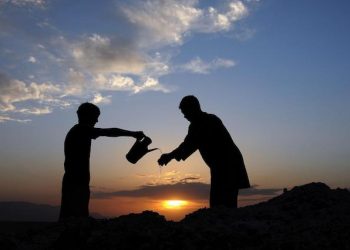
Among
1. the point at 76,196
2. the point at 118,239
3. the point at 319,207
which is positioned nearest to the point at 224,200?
the point at 319,207

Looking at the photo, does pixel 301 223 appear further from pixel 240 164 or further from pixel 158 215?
pixel 240 164

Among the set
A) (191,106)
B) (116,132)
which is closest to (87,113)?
(116,132)

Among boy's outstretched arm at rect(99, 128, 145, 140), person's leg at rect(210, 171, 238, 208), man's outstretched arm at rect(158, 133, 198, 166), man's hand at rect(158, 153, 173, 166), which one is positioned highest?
boy's outstretched arm at rect(99, 128, 145, 140)

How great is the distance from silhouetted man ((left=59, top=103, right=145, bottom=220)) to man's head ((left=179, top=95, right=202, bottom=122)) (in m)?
1.28

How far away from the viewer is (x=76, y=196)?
5.72 meters

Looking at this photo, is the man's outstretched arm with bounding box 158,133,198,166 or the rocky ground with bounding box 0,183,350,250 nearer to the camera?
the rocky ground with bounding box 0,183,350,250

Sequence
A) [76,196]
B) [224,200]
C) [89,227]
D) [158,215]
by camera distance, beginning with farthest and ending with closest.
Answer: [224,200]
[76,196]
[158,215]
[89,227]

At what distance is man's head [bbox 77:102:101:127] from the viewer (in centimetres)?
585

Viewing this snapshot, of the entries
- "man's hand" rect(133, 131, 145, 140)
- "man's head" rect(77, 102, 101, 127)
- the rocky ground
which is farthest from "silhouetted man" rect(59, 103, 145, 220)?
"man's hand" rect(133, 131, 145, 140)

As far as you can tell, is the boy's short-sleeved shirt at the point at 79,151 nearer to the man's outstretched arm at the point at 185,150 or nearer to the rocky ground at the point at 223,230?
the rocky ground at the point at 223,230

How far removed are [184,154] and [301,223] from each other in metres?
2.54

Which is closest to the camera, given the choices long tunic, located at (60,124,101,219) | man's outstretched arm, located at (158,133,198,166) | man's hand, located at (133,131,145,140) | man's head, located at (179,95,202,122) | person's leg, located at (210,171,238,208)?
long tunic, located at (60,124,101,219)

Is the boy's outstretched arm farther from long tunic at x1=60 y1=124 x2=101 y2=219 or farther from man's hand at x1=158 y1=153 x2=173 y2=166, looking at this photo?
man's hand at x1=158 y1=153 x2=173 y2=166

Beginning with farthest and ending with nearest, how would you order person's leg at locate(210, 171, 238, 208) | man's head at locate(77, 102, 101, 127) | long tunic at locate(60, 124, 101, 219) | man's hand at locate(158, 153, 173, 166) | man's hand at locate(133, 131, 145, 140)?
1. man's hand at locate(158, 153, 173, 166)
2. man's hand at locate(133, 131, 145, 140)
3. person's leg at locate(210, 171, 238, 208)
4. man's head at locate(77, 102, 101, 127)
5. long tunic at locate(60, 124, 101, 219)
